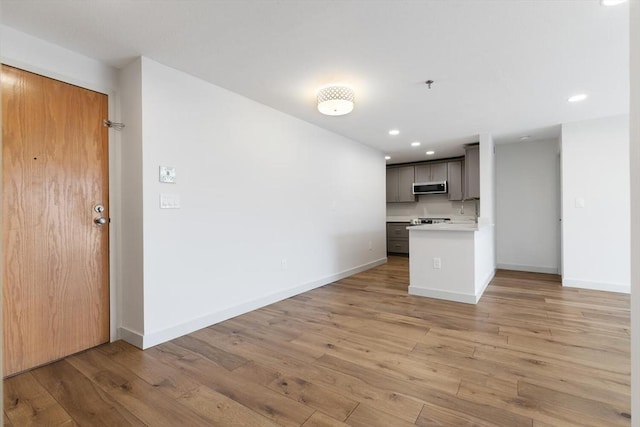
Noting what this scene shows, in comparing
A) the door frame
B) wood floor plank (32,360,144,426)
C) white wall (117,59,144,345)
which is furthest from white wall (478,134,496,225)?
wood floor plank (32,360,144,426)

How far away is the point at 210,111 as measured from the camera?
3.05 metres

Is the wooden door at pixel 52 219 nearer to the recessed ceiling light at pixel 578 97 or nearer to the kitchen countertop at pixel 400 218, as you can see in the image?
the recessed ceiling light at pixel 578 97

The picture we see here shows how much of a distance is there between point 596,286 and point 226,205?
4.83 meters

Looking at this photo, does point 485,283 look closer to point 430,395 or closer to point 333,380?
point 430,395

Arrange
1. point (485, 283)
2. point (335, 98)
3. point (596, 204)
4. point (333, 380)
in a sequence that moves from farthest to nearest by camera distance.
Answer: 1. point (485, 283)
2. point (596, 204)
3. point (335, 98)
4. point (333, 380)

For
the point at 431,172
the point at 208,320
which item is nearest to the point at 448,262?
the point at 208,320

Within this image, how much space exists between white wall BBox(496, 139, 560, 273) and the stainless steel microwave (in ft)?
4.38

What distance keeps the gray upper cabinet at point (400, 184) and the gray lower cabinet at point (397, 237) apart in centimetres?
64

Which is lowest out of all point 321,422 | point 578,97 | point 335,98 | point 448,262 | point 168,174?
point 321,422

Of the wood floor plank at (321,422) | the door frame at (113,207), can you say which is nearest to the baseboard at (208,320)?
the door frame at (113,207)

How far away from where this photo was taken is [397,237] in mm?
7574

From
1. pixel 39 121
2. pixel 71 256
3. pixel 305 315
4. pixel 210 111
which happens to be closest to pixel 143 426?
pixel 71 256

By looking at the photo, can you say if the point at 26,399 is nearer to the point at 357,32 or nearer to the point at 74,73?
the point at 74,73

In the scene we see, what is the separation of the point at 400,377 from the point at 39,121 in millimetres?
3131
